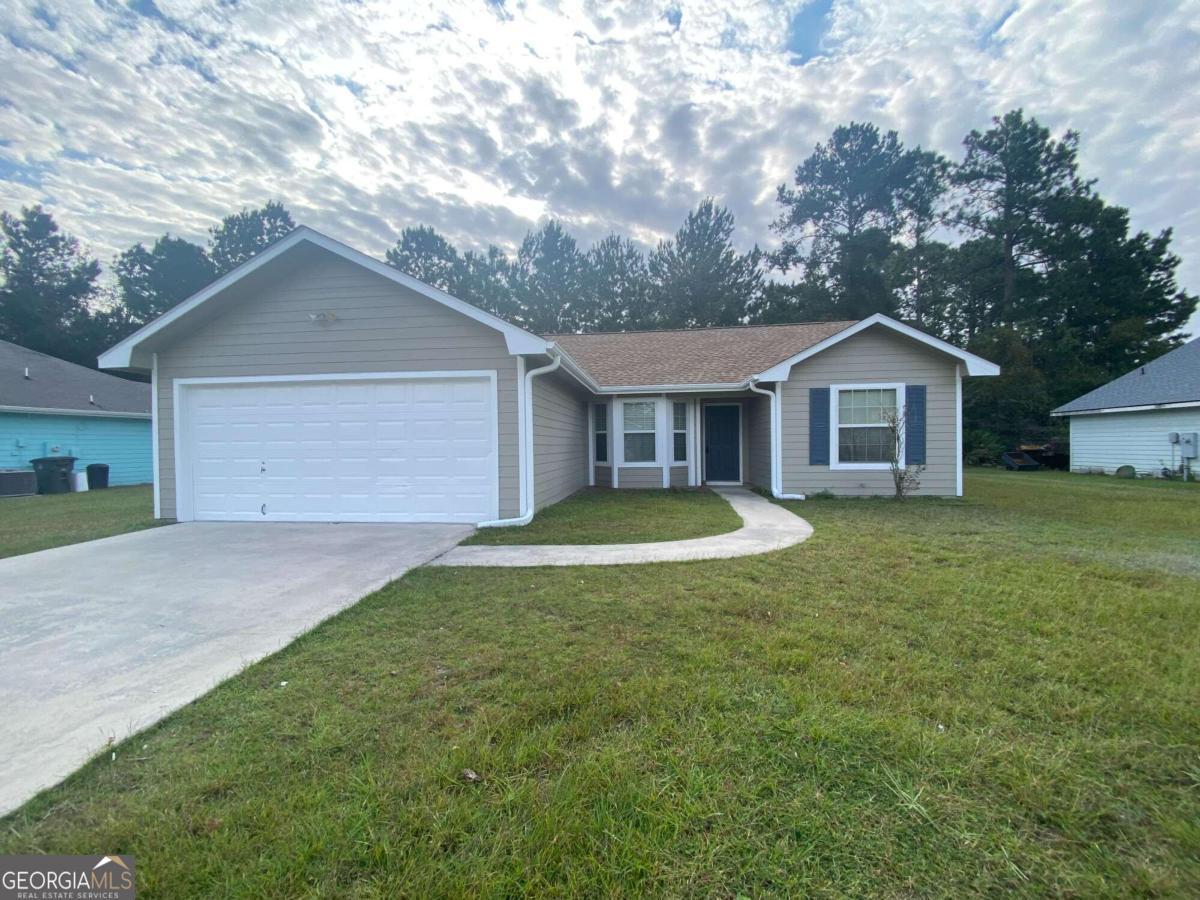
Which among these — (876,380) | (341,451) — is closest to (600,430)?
(876,380)

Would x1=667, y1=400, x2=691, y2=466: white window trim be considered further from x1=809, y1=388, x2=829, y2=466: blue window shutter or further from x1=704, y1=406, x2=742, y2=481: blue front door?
x1=809, y1=388, x2=829, y2=466: blue window shutter

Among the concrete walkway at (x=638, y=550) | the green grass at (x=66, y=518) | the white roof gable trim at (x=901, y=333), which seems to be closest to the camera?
the concrete walkway at (x=638, y=550)

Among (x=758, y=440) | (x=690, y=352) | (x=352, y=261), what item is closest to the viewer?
(x=352, y=261)

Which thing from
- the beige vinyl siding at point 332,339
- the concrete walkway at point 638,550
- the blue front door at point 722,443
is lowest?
the concrete walkway at point 638,550

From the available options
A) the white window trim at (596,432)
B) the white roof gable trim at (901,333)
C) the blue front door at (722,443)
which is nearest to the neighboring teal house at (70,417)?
the white window trim at (596,432)

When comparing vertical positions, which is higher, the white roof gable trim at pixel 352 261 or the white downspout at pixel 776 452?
the white roof gable trim at pixel 352 261

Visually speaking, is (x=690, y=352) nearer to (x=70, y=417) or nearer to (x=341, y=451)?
(x=341, y=451)

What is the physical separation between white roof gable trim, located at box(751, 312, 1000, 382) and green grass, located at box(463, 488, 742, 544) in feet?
8.74

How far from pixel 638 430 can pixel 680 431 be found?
1.02 m

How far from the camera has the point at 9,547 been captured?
628 cm

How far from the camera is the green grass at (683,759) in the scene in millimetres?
1589

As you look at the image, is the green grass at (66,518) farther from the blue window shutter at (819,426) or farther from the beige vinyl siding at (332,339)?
the blue window shutter at (819,426)

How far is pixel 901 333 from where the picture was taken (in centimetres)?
948

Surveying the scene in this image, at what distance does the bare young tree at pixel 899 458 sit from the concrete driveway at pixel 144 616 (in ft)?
26.3
